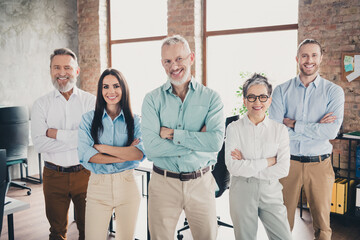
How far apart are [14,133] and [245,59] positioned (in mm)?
3246

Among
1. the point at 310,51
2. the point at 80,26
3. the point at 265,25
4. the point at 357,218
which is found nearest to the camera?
the point at 310,51

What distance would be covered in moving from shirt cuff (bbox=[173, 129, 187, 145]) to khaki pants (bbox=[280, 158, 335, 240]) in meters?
1.04

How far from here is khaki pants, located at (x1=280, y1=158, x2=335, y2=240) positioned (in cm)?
251

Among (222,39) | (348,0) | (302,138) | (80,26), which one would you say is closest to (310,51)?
(302,138)

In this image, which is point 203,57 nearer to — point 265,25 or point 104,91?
point 265,25

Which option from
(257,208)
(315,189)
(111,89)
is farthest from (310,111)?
(111,89)

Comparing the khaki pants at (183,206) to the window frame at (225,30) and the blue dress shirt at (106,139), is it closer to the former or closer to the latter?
the blue dress shirt at (106,139)

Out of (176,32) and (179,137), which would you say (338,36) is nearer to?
(176,32)

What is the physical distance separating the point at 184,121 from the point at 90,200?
2.44 feet

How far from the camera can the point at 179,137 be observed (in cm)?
200

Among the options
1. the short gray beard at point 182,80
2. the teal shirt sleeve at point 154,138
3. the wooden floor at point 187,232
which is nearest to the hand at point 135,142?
the teal shirt sleeve at point 154,138

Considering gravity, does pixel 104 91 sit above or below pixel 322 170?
above

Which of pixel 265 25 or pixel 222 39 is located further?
pixel 222 39

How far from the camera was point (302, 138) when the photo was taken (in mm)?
2572
